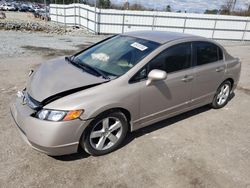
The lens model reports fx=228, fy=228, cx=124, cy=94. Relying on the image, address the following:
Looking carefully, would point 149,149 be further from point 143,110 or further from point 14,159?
point 14,159

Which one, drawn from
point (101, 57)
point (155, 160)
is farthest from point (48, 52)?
point (155, 160)

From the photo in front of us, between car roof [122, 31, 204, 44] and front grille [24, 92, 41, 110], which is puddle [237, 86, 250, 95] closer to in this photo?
car roof [122, 31, 204, 44]

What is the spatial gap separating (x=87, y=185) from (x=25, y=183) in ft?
2.34

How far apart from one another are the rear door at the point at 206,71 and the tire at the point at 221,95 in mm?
221

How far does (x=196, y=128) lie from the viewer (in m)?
4.09

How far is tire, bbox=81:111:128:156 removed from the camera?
116 inches

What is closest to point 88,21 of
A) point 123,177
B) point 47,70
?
point 47,70

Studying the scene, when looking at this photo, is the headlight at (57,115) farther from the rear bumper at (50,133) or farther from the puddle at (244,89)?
the puddle at (244,89)

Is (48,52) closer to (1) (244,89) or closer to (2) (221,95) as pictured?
(2) (221,95)

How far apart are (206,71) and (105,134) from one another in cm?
220

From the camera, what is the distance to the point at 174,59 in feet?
11.9

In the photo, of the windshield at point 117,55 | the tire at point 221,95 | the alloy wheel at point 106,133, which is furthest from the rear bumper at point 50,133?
the tire at point 221,95

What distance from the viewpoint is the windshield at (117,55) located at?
331 cm

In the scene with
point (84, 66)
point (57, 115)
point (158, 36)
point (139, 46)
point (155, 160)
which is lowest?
point (155, 160)
